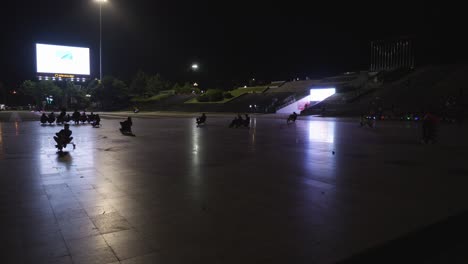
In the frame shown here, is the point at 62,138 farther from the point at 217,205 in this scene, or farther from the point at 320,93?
the point at 320,93

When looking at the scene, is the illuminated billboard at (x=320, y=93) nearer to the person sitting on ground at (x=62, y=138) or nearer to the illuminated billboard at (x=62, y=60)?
the illuminated billboard at (x=62, y=60)

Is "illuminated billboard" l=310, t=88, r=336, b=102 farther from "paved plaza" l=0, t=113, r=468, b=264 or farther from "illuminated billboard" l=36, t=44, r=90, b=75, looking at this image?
"paved plaza" l=0, t=113, r=468, b=264

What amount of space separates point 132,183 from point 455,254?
531cm

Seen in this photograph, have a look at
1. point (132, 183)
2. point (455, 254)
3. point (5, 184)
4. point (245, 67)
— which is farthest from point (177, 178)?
point (245, 67)

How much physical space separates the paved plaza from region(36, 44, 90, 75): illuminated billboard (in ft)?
169

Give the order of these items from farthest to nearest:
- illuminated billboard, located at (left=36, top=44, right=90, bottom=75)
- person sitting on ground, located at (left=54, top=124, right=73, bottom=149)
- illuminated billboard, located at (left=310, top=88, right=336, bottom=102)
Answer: illuminated billboard, located at (left=36, top=44, right=90, bottom=75) → illuminated billboard, located at (left=310, top=88, right=336, bottom=102) → person sitting on ground, located at (left=54, top=124, right=73, bottom=149)

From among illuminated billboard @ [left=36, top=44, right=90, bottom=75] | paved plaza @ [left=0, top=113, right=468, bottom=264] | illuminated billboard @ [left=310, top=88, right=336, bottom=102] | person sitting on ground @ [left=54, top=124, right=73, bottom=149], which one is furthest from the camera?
illuminated billboard @ [left=36, top=44, right=90, bottom=75]

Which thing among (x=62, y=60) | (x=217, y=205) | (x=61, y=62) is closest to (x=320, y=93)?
(x=62, y=60)

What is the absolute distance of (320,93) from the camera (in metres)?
50.2

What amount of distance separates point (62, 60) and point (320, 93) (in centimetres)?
4064

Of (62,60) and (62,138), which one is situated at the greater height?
(62,60)

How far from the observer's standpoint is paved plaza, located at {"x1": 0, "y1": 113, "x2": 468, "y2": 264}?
382 centimetres

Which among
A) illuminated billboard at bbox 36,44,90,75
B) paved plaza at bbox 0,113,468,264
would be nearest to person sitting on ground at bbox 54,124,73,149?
paved plaza at bbox 0,113,468,264

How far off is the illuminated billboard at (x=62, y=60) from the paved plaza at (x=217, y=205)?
51.5 metres
